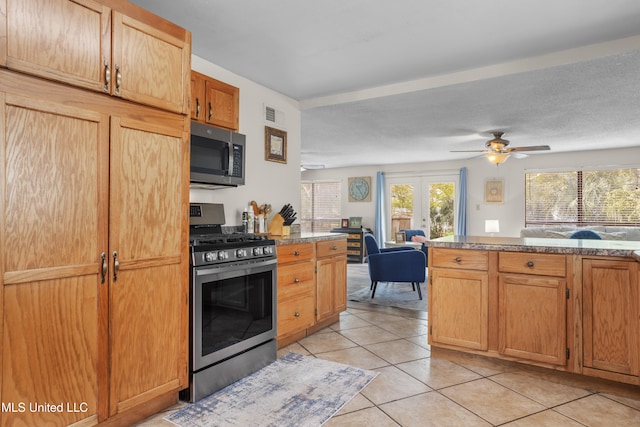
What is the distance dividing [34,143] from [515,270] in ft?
9.00

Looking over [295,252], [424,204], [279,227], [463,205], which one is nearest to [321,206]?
[424,204]

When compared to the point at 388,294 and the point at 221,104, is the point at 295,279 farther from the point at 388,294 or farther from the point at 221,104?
the point at 388,294

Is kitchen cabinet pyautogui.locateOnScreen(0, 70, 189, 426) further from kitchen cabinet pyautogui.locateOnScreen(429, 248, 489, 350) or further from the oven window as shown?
kitchen cabinet pyautogui.locateOnScreen(429, 248, 489, 350)

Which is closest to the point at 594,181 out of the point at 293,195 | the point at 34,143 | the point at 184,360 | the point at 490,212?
the point at 490,212

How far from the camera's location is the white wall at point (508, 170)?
21.7 ft

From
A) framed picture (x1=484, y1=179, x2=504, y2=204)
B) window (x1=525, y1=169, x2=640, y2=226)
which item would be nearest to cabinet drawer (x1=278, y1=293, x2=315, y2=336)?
framed picture (x1=484, y1=179, x2=504, y2=204)

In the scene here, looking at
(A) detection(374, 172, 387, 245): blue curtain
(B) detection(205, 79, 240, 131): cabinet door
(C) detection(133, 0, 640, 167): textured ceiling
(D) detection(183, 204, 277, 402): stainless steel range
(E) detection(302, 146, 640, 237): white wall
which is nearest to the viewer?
(D) detection(183, 204, 277, 402): stainless steel range

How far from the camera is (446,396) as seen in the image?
2.24m

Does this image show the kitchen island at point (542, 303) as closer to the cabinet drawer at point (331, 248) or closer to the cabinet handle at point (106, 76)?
the cabinet drawer at point (331, 248)

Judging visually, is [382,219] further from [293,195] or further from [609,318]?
[609,318]

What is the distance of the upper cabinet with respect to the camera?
1.47 metres

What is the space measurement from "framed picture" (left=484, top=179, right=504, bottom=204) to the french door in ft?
2.05

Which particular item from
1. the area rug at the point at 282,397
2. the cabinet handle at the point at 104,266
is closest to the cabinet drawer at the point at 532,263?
the area rug at the point at 282,397

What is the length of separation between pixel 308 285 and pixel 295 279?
0.20 meters
